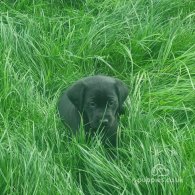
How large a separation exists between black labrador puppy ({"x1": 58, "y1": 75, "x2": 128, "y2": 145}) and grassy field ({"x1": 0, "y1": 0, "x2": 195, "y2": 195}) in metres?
0.12

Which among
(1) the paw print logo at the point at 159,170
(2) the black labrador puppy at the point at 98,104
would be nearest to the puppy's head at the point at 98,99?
(2) the black labrador puppy at the point at 98,104

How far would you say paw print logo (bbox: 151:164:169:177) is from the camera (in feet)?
13.3

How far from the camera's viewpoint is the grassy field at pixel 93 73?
162 inches

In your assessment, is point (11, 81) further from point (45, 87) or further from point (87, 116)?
point (87, 116)

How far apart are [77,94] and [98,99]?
0.17 m

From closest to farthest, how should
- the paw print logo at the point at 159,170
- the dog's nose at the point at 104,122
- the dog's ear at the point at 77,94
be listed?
the paw print logo at the point at 159,170 → the dog's nose at the point at 104,122 → the dog's ear at the point at 77,94

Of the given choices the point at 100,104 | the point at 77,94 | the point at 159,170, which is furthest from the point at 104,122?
the point at 159,170

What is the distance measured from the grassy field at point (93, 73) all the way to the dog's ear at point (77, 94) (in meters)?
0.23

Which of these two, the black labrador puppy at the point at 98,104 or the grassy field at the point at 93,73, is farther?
the black labrador puppy at the point at 98,104

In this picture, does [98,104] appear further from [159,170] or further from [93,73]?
[93,73]

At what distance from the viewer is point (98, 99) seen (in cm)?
458

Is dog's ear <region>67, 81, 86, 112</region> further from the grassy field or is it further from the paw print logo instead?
the paw print logo

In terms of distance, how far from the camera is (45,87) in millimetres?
5516

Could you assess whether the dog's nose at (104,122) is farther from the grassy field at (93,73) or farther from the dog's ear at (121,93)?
the dog's ear at (121,93)
